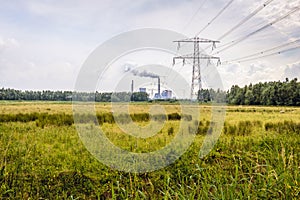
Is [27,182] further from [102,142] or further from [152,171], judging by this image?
[102,142]

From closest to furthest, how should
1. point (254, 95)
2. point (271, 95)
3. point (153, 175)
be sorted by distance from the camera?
1. point (153, 175)
2. point (271, 95)
3. point (254, 95)

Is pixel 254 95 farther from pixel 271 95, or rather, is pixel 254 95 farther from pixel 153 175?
pixel 153 175

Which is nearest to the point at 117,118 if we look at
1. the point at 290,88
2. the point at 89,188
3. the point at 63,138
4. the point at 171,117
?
the point at 171,117

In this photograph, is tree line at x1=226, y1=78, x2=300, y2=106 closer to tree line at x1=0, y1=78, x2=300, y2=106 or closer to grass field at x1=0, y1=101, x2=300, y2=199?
tree line at x1=0, y1=78, x2=300, y2=106

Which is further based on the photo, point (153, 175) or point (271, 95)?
point (271, 95)

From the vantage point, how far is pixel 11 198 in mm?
3746

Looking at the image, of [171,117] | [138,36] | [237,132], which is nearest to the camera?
[138,36]

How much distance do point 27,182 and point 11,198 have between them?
0.59 m

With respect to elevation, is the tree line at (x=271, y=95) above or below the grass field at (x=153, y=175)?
above

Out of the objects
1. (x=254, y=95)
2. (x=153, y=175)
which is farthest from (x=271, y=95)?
(x=153, y=175)

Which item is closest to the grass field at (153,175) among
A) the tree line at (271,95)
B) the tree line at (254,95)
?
the tree line at (254,95)

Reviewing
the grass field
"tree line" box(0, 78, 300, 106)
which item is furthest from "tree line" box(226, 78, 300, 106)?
the grass field

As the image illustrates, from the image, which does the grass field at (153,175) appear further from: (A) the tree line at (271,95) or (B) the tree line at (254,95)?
(A) the tree line at (271,95)

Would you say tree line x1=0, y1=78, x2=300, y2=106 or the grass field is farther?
tree line x1=0, y1=78, x2=300, y2=106
